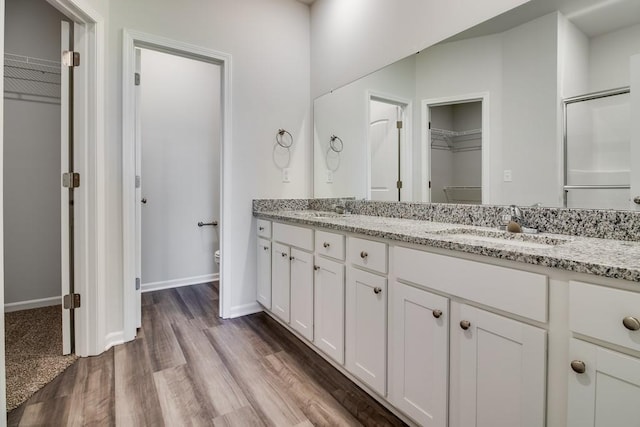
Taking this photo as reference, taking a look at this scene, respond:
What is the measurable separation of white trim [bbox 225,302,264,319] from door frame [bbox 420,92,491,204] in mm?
1627

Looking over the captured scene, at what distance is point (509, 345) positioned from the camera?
101cm

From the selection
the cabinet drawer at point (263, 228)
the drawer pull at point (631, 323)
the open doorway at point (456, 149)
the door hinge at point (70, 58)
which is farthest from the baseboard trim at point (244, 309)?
the drawer pull at point (631, 323)

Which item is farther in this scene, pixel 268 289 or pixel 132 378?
pixel 268 289

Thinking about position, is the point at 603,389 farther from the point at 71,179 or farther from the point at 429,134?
the point at 71,179

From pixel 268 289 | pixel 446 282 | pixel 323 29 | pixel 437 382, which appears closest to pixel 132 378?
pixel 268 289

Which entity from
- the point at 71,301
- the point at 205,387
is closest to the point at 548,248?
the point at 205,387

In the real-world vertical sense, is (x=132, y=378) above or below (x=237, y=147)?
below

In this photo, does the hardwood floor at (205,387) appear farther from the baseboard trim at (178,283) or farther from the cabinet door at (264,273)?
the baseboard trim at (178,283)

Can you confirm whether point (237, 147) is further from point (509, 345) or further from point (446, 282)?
point (509, 345)

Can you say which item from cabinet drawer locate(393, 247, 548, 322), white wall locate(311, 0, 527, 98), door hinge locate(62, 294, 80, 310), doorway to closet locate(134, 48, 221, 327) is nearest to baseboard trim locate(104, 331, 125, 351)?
door hinge locate(62, 294, 80, 310)

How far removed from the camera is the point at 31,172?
2.77m

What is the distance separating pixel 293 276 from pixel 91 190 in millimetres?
1334

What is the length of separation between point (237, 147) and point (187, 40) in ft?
2.72

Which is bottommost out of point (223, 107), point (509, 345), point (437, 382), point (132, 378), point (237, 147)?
point (132, 378)
